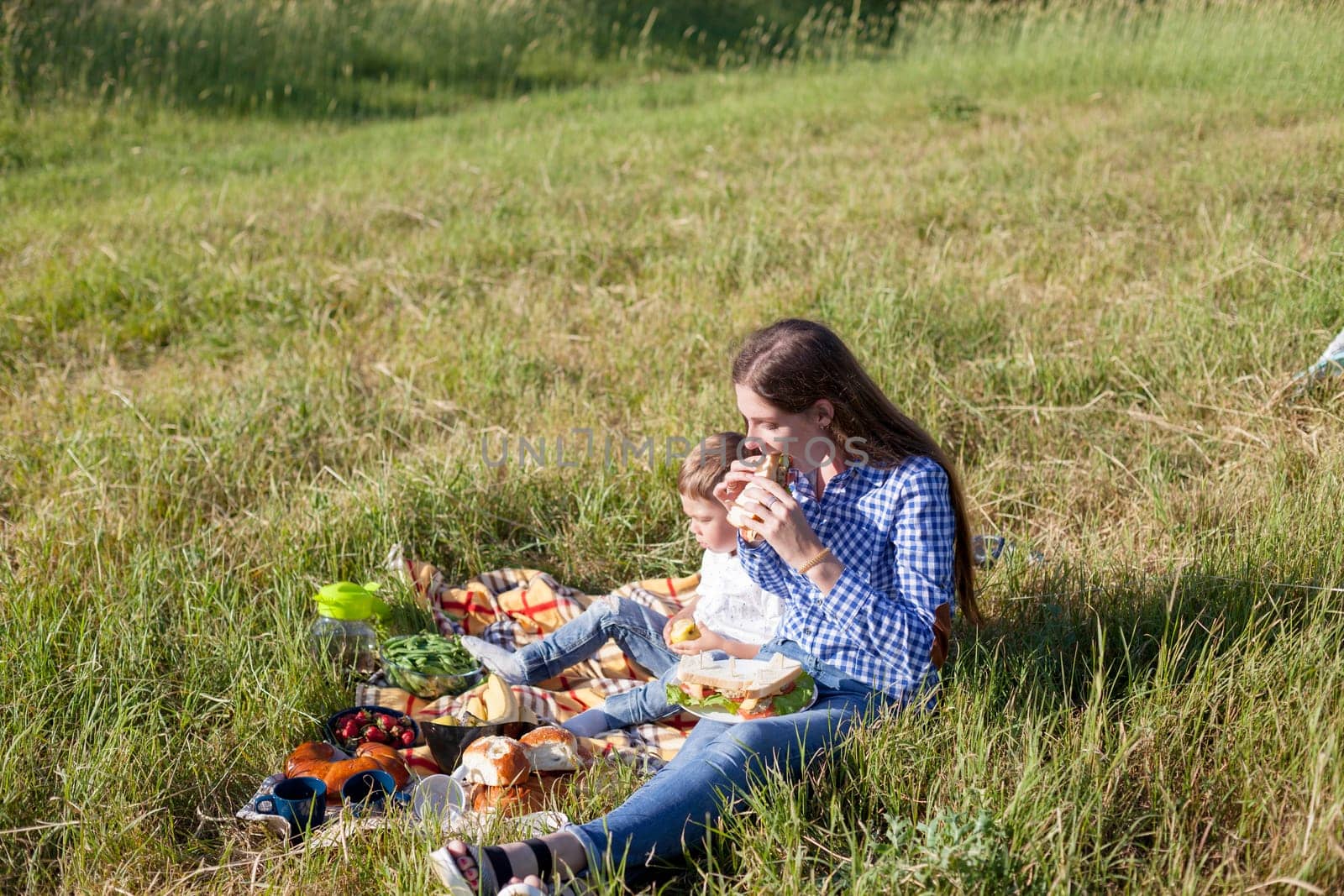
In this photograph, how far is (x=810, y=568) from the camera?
282 cm

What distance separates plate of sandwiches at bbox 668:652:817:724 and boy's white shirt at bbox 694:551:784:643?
445 mm

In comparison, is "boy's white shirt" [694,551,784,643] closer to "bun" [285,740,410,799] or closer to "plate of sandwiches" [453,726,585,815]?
"plate of sandwiches" [453,726,585,815]

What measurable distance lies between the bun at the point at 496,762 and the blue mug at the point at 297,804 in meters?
0.37

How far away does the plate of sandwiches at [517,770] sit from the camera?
2.90 metres

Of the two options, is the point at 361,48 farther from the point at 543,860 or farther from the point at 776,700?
the point at 543,860

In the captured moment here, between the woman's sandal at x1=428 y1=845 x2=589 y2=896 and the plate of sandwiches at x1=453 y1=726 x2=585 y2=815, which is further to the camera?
the plate of sandwiches at x1=453 y1=726 x2=585 y2=815

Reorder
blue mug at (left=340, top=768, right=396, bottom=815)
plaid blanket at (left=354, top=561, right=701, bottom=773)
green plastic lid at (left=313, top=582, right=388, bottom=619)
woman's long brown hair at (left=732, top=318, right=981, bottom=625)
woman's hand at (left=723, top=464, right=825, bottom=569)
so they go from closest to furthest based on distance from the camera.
→ woman's hand at (left=723, top=464, right=825, bottom=569)
blue mug at (left=340, top=768, right=396, bottom=815)
woman's long brown hair at (left=732, top=318, right=981, bottom=625)
plaid blanket at (left=354, top=561, right=701, bottom=773)
green plastic lid at (left=313, top=582, right=388, bottom=619)

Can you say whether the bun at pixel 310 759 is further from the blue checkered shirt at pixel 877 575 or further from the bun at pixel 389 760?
the blue checkered shirt at pixel 877 575

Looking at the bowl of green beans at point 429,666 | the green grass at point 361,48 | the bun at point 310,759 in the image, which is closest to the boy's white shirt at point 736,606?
the bowl of green beans at point 429,666

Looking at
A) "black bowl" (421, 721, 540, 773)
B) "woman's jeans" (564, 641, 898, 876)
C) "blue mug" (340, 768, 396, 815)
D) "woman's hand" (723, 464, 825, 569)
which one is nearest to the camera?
"woman's jeans" (564, 641, 898, 876)

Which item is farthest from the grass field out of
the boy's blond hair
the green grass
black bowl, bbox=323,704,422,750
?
the green grass

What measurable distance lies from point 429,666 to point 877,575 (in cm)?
144

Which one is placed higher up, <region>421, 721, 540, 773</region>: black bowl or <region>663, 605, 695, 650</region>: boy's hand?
<region>663, 605, 695, 650</region>: boy's hand

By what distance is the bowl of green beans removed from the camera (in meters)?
3.53
